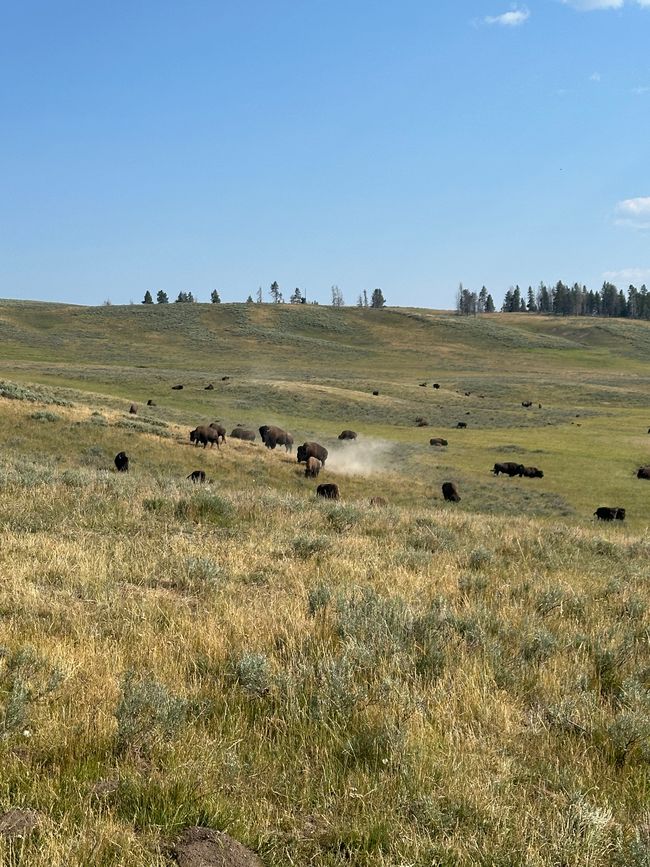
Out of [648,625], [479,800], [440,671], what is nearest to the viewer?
[479,800]

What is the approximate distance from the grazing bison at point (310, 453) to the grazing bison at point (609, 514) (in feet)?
45.9

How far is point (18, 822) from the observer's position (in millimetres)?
2850

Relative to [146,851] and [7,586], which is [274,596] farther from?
[146,851]

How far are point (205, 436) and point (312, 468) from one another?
19.8 feet

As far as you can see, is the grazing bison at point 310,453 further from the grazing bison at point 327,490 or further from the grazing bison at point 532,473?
the grazing bison at point 532,473

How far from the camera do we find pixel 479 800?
10.4 ft

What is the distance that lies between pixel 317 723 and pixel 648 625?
4.10 m

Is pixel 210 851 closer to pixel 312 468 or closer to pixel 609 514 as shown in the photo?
pixel 609 514

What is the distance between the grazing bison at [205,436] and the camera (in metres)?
32.8

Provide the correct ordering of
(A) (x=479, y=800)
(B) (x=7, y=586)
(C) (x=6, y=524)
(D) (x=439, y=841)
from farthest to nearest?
(C) (x=6, y=524) < (B) (x=7, y=586) < (A) (x=479, y=800) < (D) (x=439, y=841)

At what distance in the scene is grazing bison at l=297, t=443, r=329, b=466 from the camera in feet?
111

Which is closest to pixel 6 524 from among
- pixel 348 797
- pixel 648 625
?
pixel 348 797

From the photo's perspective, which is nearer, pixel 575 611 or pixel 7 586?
pixel 7 586

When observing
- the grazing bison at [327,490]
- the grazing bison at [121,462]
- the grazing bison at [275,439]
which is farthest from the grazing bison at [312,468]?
the grazing bison at [121,462]
